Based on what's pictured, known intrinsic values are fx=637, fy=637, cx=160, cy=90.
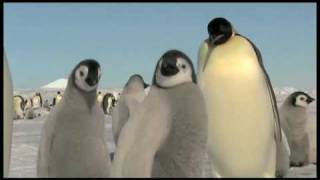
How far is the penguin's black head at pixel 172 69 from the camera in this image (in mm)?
3266

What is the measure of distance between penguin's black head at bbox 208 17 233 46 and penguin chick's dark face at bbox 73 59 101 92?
0.82 metres

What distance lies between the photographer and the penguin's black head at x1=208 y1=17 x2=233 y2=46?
3.99 metres

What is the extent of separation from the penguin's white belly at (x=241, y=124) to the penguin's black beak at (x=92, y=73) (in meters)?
0.76

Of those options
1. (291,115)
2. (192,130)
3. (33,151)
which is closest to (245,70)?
(192,130)

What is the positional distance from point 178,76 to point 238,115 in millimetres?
760

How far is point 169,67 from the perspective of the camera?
326 cm

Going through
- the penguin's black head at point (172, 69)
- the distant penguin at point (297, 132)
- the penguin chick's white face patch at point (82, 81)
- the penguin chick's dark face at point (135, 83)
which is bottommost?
the distant penguin at point (297, 132)

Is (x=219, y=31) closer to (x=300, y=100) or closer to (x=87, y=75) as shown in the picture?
(x=87, y=75)

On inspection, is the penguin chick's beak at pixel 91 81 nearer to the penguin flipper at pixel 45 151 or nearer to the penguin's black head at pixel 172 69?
the penguin flipper at pixel 45 151

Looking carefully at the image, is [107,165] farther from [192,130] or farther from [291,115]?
[291,115]

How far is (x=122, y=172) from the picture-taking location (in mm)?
3143

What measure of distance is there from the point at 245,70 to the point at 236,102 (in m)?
0.23

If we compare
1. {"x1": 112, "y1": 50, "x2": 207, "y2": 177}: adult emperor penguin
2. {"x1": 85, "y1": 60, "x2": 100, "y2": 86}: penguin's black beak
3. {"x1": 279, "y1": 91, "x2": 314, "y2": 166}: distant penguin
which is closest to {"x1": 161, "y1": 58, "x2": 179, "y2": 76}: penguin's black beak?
{"x1": 112, "y1": 50, "x2": 207, "y2": 177}: adult emperor penguin

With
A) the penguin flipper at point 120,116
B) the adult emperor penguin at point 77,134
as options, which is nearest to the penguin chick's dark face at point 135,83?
the penguin flipper at point 120,116
